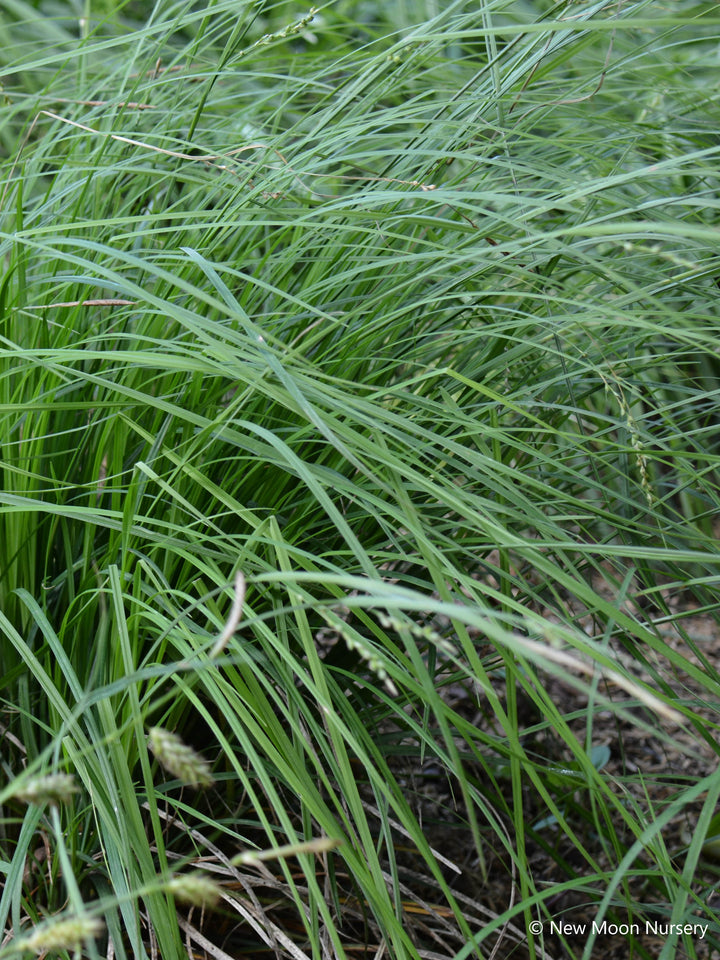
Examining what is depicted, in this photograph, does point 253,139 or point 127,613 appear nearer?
point 127,613

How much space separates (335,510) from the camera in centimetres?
93

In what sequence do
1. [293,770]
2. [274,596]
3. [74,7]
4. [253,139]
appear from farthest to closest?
[74,7]
[253,139]
[274,596]
[293,770]

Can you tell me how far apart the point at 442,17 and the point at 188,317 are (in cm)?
64

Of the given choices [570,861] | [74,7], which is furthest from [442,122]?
[74,7]

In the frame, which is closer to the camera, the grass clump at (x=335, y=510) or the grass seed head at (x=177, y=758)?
the grass seed head at (x=177, y=758)

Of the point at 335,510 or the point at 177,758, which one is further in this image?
the point at 335,510

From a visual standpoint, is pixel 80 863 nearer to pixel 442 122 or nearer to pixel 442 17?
pixel 442 122

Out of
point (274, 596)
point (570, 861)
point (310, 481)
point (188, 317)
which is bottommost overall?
point (570, 861)

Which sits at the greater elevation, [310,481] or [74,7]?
[74,7]

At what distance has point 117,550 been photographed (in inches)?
50.3

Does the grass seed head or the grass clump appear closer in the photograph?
the grass seed head

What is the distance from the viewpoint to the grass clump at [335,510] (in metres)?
1.02

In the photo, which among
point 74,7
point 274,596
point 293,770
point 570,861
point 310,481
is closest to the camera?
point 310,481

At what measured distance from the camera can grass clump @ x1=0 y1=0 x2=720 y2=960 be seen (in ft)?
3.35
